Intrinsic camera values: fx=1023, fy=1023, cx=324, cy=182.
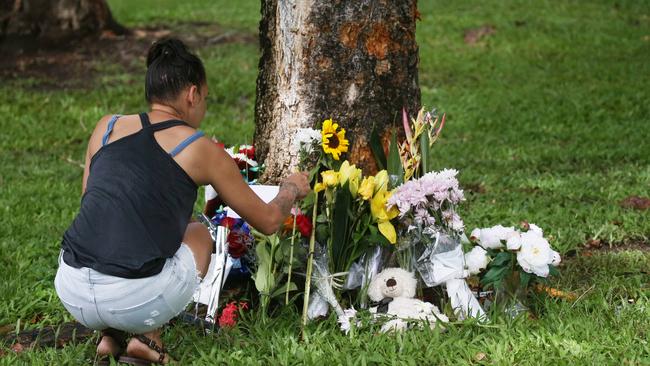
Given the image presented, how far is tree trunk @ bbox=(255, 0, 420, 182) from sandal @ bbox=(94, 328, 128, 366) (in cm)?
114

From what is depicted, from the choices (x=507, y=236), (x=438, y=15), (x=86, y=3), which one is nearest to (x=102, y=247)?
(x=507, y=236)

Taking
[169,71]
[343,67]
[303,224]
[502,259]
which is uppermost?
[169,71]

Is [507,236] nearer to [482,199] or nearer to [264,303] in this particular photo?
[264,303]

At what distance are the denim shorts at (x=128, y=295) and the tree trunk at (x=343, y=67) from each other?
1093 millimetres

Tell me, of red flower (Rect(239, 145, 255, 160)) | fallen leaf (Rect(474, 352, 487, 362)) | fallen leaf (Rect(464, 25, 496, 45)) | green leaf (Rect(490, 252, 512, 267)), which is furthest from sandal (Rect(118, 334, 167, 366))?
fallen leaf (Rect(464, 25, 496, 45))

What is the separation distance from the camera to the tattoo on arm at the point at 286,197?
12.4ft

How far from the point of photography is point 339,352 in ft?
12.3

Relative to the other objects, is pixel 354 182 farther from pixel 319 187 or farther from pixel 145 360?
pixel 145 360

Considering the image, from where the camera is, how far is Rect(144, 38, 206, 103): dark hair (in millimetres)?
3660

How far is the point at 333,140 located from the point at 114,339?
1177 millimetres

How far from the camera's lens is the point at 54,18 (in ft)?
40.8

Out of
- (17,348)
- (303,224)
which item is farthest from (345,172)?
(17,348)

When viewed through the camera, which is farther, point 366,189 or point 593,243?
Result: point 593,243

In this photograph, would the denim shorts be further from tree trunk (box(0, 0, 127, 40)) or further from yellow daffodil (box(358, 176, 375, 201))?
tree trunk (box(0, 0, 127, 40))
